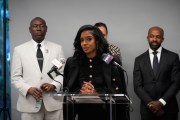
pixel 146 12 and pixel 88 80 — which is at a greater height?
pixel 146 12

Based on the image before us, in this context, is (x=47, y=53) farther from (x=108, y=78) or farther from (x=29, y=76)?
(x=108, y=78)

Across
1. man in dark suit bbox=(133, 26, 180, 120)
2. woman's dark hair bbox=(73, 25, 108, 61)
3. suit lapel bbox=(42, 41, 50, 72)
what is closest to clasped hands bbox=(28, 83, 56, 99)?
suit lapel bbox=(42, 41, 50, 72)

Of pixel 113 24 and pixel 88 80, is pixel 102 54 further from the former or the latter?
pixel 113 24

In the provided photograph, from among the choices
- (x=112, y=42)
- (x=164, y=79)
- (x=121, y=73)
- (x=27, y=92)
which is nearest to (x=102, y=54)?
(x=121, y=73)

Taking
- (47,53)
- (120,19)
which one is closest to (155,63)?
(120,19)

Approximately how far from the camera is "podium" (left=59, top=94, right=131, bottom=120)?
2.65 meters

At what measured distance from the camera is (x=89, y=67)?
3.23m

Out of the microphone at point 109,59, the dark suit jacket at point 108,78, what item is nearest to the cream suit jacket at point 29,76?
the dark suit jacket at point 108,78

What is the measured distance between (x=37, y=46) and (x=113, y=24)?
178cm

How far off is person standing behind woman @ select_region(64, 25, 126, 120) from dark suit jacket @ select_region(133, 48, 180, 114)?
148 centimetres

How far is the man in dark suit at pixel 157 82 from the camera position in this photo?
4477 mm

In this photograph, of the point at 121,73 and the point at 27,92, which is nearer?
the point at 121,73

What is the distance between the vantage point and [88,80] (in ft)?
10.4

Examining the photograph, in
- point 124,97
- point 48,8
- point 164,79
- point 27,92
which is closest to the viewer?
point 124,97
